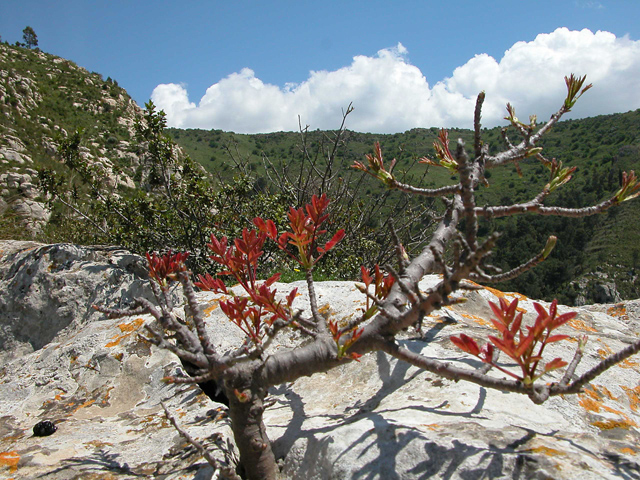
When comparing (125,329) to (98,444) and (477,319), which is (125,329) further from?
(477,319)

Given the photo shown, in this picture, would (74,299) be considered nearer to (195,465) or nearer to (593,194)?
(195,465)

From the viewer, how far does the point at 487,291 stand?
3.39 m

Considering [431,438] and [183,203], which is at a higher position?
[183,203]

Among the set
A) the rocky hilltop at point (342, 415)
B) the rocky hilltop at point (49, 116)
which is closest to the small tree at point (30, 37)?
the rocky hilltop at point (49, 116)

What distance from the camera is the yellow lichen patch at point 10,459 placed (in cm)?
167

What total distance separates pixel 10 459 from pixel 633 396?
3.13 meters

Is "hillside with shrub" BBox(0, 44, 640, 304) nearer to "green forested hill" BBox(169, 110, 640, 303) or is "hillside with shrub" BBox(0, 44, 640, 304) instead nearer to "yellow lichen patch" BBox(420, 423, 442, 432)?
"green forested hill" BBox(169, 110, 640, 303)

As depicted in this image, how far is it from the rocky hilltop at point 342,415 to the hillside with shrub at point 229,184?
0.80m

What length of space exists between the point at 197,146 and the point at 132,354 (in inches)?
2923

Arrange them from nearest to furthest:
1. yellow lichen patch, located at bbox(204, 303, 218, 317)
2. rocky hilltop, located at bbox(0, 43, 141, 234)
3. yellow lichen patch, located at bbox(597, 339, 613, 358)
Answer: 1. yellow lichen patch, located at bbox(597, 339, 613, 358)
2. yellow lichen patch, located at bbox(204, 303, 218, 317)
3. rocky hilltop, located at bbox(0, 43, 141, 234)

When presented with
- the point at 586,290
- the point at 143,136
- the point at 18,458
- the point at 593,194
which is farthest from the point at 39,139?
the point at 593,194

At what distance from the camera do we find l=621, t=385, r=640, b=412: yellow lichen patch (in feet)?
6.09

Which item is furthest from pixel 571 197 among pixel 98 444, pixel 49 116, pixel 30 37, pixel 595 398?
pixel 30 37

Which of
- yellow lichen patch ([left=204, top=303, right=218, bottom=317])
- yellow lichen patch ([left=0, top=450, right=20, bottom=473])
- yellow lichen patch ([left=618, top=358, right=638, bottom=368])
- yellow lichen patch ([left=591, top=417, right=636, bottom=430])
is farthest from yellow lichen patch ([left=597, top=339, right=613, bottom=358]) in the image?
yellow lichen patch ([left=0, top=450, right=20, bottom=473])
